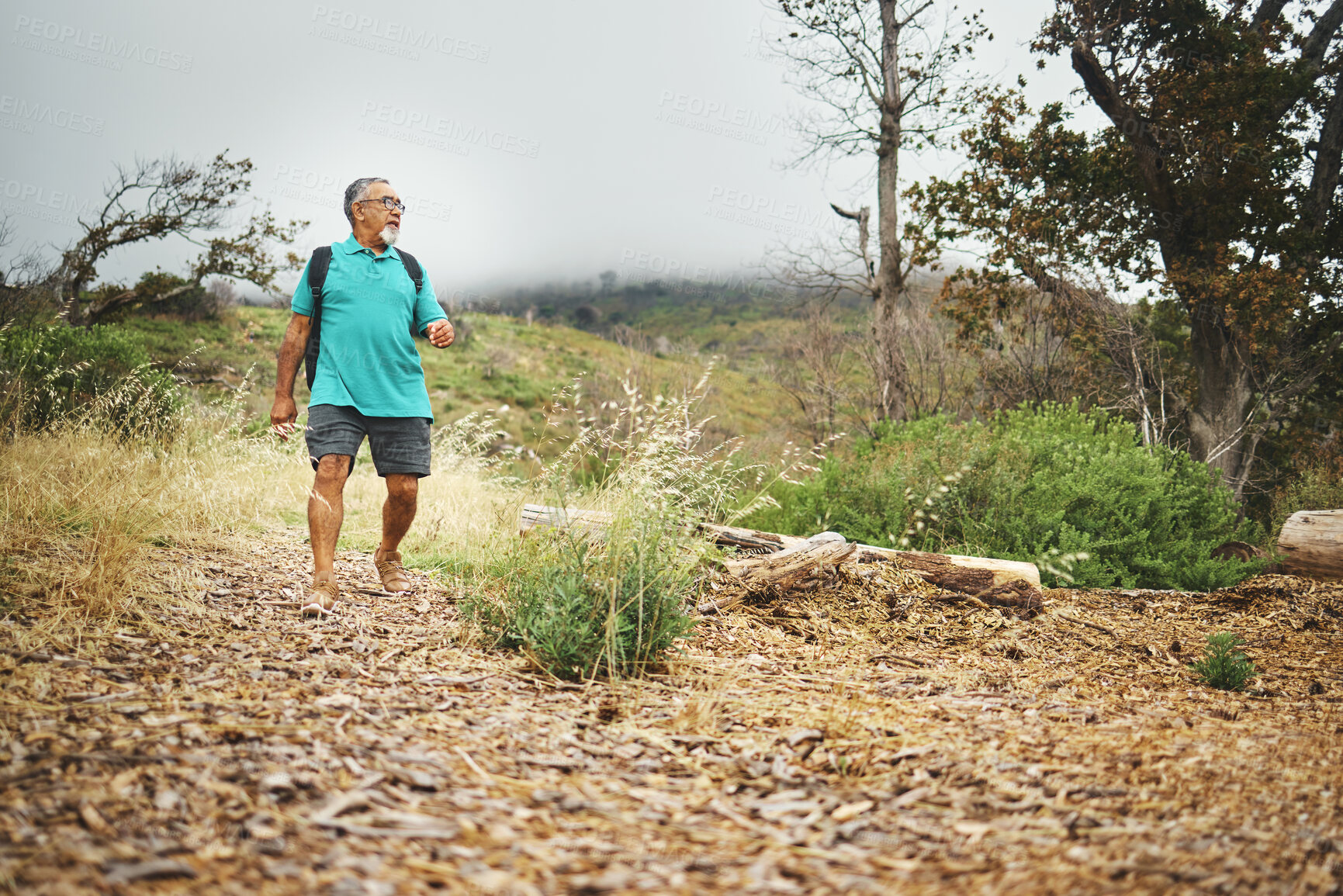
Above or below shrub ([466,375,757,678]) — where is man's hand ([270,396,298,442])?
above

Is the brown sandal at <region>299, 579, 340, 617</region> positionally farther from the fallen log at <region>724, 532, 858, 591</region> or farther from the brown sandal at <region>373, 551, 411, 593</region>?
the fallen log at <region>724, 532, 858, 591</region>

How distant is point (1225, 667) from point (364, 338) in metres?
4.25

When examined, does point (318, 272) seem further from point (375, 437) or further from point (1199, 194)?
point (1199, 194)

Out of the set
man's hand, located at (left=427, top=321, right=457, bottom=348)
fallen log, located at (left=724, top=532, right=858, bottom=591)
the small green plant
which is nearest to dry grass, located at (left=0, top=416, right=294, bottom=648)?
man's hand, located at (left=427, top=321, right=457, bottom=348)

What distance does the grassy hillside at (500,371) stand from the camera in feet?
54.8

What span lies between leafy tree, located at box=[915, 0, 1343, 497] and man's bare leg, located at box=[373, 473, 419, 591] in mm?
10480

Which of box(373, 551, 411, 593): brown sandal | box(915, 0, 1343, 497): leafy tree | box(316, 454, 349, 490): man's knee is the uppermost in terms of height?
box(915, 0, 1343, 497): leafy tree

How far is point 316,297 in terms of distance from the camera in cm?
376

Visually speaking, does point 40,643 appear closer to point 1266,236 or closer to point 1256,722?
point 1256,722

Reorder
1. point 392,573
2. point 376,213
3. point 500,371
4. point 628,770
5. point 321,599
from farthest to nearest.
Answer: point 500,371, point 392,573, point 376,213, point 321,599, point 628,770

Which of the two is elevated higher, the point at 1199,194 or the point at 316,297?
the point at 1199,194

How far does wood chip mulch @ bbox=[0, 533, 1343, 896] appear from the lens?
148 centimetres

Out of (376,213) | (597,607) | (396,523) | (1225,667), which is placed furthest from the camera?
(396,523)

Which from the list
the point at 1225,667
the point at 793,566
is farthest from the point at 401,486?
the point at 1225,667
